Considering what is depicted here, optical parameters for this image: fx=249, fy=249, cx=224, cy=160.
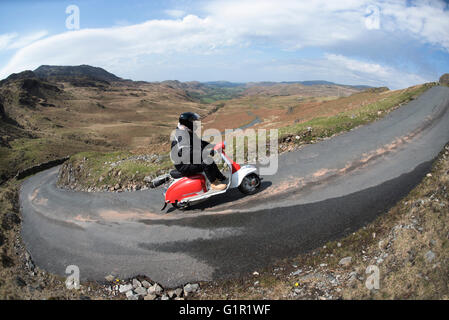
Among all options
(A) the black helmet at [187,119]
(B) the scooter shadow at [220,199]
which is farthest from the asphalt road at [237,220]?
(A) the black helmet at [187,119]

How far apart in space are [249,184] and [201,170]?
175 centimetres

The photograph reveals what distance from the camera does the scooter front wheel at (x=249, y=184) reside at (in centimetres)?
847

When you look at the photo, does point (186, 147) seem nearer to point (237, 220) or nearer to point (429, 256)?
point (237, 220)

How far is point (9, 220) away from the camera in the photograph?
11289 millimetres

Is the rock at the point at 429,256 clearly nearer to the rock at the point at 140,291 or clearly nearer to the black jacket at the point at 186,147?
the rock at the point at 140,291

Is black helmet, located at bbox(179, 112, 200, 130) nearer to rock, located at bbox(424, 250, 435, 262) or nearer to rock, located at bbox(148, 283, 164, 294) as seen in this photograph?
rock, located at bbox(148, 283, 164, 294)

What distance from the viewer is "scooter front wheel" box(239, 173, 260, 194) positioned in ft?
27.8

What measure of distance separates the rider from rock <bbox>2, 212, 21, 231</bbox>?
850cm

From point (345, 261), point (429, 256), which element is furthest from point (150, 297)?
point (429, 256)

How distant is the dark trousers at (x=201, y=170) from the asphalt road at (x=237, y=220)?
94cm

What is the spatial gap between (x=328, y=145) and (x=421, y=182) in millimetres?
4854

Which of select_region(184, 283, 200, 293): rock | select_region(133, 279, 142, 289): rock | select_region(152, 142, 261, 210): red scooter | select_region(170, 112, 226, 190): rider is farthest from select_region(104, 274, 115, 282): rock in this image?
select_region(170, 112, 226, 190): rider

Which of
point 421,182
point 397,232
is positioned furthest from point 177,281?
point 421,182
